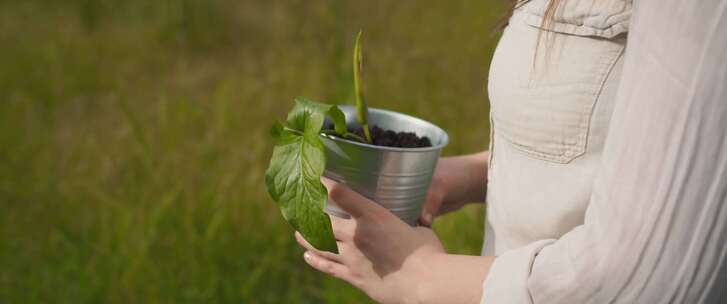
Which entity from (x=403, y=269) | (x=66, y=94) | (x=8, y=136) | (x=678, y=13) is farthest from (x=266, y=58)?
(x=678, y=13)

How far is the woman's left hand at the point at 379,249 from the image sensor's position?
0.75 meters

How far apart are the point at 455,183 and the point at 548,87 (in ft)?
1.15

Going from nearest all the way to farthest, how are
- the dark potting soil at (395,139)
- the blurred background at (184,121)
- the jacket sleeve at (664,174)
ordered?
1. the jacket sleeve at (664,174)
2. the dark potting soil at (395,139)
3. the blurred background at (184,121)

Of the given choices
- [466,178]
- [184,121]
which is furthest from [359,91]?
[184,121]

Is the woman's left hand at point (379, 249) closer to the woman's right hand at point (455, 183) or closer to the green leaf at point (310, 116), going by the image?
the green leaf at point (310, 116)

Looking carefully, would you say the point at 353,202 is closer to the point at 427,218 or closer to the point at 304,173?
the point at 304,173

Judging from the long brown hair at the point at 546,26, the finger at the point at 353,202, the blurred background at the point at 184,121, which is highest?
the long brown hair at the point at 546,26

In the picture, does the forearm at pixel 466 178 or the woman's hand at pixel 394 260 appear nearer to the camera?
the woman's hand at pixel 394 260

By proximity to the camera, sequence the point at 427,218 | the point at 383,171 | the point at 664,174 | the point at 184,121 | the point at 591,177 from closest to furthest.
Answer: the point at 664,174
the point at 591,177
the point at 383,171
the point at 427,218
the point at 184,121

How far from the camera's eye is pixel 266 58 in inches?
137

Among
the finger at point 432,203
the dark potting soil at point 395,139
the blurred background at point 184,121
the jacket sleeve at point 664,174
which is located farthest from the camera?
the blurred background at point 184,121

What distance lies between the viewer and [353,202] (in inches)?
30.9

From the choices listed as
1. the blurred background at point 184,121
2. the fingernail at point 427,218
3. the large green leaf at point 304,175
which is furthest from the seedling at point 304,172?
the blurred background at point 184,121

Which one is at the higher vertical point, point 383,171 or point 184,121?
point 383,171
